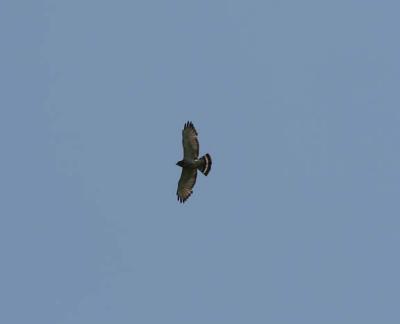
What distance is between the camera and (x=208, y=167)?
7165 inches

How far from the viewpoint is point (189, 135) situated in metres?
182

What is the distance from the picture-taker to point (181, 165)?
18250cm

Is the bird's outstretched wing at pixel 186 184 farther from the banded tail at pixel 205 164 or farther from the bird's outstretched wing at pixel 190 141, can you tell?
the bird's outstretched wing at pixel 190 141

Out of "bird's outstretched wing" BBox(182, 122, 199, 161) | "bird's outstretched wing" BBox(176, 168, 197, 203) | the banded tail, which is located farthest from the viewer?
"bird's outstretched wing" BBox(176, 168, 197, 203)

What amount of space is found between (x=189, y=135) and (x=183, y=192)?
3.13 meters

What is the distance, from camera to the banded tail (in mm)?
182000

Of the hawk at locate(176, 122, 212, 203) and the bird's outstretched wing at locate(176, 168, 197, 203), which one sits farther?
the bird's outstretched wing at locate(176, 168, 197, 203)

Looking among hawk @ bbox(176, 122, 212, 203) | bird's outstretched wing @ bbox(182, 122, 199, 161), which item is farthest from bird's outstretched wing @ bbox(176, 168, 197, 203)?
bird's outstretched wing @ bbox(182, 122, 199, 161)

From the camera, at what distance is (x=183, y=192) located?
18312 cm

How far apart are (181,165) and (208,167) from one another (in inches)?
55.8

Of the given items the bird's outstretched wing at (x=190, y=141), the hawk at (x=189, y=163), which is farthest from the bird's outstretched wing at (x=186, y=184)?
the bird's outstretched wing at (x=190, y=141)

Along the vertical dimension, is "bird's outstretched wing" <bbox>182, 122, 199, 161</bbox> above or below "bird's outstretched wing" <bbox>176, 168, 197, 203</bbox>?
above

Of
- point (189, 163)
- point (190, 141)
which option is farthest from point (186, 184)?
point (190, 141)

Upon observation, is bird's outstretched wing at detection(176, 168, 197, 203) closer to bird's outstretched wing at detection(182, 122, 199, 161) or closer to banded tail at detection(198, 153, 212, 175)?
banded tail at detection(198, 153, 212, 175)
